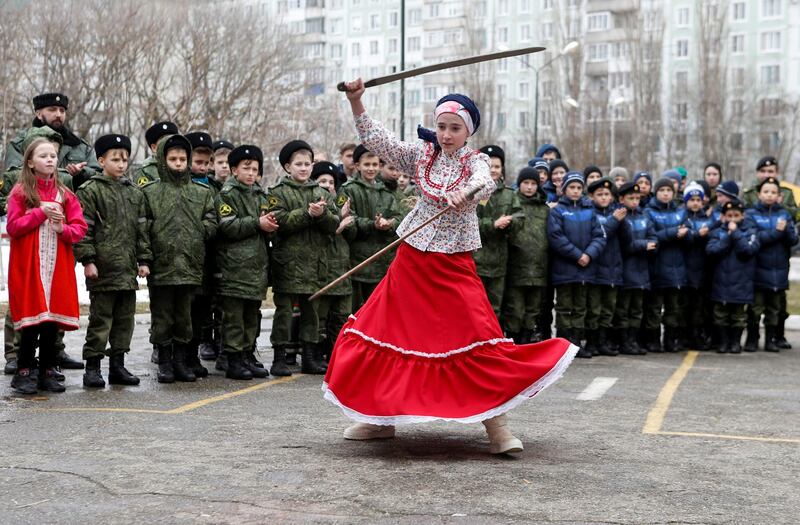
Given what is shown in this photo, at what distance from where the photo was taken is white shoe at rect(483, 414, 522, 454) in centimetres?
661

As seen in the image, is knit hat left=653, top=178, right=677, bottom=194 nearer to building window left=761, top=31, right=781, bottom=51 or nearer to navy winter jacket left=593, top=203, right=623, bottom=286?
navy winter jacket left=593, top=203, right=623, bottom=286

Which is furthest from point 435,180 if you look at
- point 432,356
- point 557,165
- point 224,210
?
point 557,165

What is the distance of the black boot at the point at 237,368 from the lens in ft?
32.7

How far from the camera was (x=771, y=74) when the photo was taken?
231 ft

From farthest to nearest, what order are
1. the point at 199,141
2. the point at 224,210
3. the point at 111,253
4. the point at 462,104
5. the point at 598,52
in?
the point at 598,52 < the point at 199,141 < the point at 224,210 < the point at 111,253 < the point at 462,104

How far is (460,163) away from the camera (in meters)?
7.04

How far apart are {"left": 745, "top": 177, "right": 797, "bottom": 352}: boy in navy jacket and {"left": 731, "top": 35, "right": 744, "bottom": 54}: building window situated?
201 feet

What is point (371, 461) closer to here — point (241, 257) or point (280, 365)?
point (241, 257)

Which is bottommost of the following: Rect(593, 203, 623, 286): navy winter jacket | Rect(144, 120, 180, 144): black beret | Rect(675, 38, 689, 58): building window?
Rect(593, 203, 623, 286): navy winter jacket

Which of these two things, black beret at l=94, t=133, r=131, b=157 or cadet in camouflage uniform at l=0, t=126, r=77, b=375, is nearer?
black beret at l=94, t=133, r=131, b=157

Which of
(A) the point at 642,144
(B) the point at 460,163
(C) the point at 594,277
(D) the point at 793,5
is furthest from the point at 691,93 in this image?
(B) the point at 460,163

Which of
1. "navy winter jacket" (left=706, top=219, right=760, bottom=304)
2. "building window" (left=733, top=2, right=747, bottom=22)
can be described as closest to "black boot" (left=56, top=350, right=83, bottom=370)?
"navy winter jacket" (left=706, top=219, right=760, bottom=304)

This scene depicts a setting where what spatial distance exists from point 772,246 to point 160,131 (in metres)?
7.18

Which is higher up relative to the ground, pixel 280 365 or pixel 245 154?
pixel 245 154
